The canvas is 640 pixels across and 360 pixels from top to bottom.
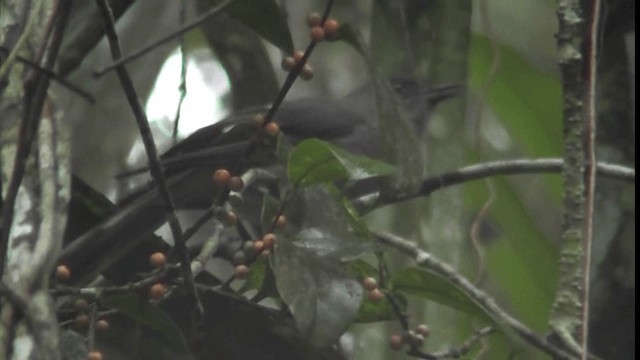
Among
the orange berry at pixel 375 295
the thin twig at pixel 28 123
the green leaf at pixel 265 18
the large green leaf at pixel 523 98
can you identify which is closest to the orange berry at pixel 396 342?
the orange berry at pixel 375 295

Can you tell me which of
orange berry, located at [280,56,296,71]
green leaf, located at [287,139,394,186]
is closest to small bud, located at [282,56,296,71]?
orange berry, located at [280,56,296,71]

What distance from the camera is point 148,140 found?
6.87ft

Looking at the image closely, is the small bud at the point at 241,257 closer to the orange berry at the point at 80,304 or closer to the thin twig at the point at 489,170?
the orange berry at the point at 80,304

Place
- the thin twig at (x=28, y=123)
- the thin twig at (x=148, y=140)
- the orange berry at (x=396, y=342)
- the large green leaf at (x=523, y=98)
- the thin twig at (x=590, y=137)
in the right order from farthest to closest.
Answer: the large green leaf at (x=523, y=98) → the orange berry at (x=396, y=342) → the thin twig at (x=590, y=137) → the thin twig at (x=148, y=140) → the thin twig at (x=28, y=123)

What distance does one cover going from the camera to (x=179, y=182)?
12.7ft

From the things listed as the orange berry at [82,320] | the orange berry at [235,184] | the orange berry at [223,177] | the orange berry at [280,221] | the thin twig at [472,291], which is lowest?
the thin twig at [472,291]

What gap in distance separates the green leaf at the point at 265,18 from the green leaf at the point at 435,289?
43 centimetres

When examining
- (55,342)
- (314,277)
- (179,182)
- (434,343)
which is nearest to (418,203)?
(434,343)

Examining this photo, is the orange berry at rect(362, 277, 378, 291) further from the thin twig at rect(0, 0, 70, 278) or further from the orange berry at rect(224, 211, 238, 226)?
the thin twig at rect(0, 0, 70, 278)

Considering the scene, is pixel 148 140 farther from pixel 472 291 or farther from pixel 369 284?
pixel 472 291

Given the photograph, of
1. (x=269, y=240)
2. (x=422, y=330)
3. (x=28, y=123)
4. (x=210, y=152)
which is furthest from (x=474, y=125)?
(x=28, y=123)

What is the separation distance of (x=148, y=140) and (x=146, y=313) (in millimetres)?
293

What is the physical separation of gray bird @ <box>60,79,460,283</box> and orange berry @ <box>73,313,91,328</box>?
0.25 meters

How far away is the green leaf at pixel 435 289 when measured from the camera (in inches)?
91.5
